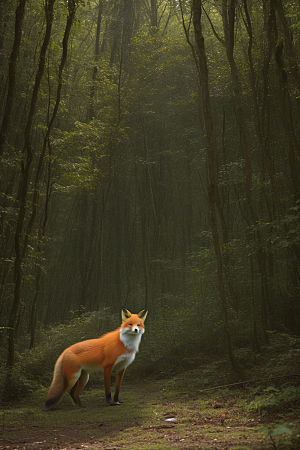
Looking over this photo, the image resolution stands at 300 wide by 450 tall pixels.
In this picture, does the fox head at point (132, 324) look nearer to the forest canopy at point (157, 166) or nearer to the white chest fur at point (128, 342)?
the white chest fur at point (128, 342)

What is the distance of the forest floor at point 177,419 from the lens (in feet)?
7.20

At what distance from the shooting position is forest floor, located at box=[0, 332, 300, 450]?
2.20 meters

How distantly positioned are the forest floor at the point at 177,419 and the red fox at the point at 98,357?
0.32 meters

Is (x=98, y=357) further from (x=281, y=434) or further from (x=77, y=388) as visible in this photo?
(x=281, y=434)

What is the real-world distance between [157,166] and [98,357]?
9.84 meters

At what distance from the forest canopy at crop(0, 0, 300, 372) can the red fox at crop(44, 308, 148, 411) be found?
4.31ft

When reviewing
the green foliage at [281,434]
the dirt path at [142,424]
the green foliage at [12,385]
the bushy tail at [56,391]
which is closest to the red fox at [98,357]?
the bushy tail at [56,391]

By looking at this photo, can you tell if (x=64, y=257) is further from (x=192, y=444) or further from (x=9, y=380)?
(x=192, y=444)

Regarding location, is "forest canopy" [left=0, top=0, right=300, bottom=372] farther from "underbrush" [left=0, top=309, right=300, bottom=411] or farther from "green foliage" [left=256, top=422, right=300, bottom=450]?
"green foliage" [left=256, top=422, right=300, bottom=450]

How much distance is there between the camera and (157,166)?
42.2ft

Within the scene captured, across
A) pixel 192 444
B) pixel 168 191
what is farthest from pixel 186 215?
pixel 192 444

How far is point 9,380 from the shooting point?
15.1 feet

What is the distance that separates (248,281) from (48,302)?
9858 mm

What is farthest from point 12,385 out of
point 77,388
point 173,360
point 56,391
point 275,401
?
point 275,401
